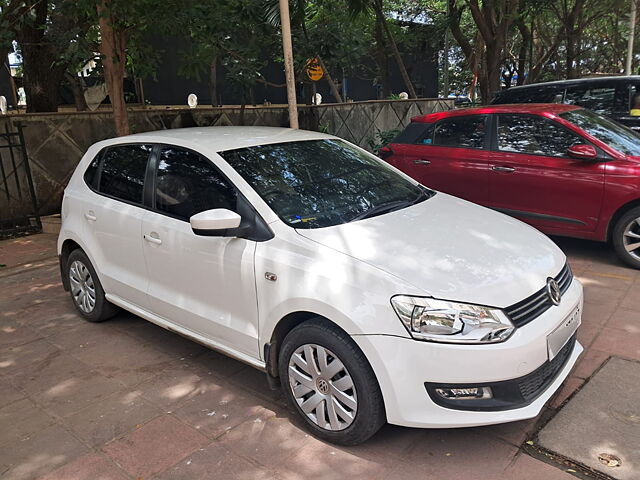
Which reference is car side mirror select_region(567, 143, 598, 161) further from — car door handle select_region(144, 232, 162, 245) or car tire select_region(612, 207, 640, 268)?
car door handle select_region(144, 232, 162, 245)

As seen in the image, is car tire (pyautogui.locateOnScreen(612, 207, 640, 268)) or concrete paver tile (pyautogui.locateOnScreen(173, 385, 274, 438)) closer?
concrete paver tile (pyautogui.locateOnScreen(173, 385, 274, 438))

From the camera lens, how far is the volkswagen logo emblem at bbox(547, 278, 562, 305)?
112 inches

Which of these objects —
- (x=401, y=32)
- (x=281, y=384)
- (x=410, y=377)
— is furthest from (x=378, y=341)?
(x=401, y=32)

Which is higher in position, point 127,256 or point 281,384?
point 127,256

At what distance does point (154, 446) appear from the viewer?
9.69 feet

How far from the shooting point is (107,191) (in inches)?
168

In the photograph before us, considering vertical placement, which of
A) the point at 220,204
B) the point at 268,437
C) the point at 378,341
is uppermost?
the point at 220,204

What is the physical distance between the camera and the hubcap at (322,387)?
2736 millimetres

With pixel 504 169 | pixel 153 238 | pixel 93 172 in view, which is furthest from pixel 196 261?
pixel 504 169

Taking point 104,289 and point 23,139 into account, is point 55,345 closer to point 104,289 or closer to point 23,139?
point 104,289

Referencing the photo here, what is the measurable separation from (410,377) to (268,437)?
3.10 ft

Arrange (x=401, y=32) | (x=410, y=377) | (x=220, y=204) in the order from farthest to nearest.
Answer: (x=401, y=32) → (x=220, y=204) → (x=410, y=377)

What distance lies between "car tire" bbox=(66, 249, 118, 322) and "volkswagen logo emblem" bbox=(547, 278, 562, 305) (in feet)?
10.9

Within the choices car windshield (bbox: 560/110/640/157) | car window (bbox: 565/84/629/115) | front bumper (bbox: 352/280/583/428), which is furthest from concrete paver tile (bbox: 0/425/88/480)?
car window (bbox: 565/84/629/115)
